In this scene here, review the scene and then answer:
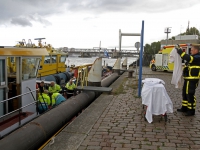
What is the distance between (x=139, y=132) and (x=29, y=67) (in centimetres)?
377

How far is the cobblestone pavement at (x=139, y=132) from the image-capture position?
4.28 m

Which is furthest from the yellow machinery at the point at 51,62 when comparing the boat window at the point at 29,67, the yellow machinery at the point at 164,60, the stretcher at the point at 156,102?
the yellow machinery at the point at 164,60

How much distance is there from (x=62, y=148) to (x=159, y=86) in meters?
2.89

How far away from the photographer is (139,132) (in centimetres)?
497

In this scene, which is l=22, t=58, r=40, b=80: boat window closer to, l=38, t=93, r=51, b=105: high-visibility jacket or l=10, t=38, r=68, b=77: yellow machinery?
l=38, t=93, r=51, b=105: high-visibility jacket

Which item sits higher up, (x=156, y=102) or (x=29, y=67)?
(x=29, y=67)

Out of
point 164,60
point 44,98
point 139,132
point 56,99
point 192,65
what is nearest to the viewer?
point 139,132

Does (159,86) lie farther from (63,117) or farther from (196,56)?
(63,117)

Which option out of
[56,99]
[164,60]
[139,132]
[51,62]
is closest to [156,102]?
[139,132]

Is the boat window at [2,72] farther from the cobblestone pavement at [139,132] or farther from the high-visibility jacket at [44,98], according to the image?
the cobblestone pavement at [139,132]

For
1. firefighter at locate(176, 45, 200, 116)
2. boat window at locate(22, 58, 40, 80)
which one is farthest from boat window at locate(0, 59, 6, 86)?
firefighter at locate(176, 45, 200, 116)

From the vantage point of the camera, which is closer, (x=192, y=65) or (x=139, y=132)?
(x=139, y=132)

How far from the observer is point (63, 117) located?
241 inches

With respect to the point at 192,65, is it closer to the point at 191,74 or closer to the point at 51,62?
the point at 191,74
